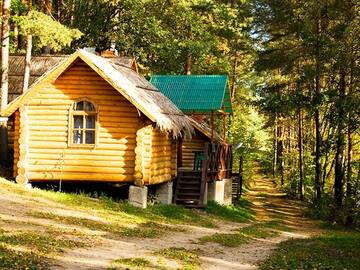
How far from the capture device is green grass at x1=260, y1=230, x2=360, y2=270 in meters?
14.1

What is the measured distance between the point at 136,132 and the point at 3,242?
37.1ft

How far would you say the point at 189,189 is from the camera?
28375 mm

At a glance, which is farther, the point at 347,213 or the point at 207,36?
the point at 207,36

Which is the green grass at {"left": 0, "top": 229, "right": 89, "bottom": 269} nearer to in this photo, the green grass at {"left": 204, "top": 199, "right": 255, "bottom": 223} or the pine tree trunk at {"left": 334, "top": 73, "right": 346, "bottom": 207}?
the green grass at {"left": 204, "top": 199, "right": 255, "bottom": 223}

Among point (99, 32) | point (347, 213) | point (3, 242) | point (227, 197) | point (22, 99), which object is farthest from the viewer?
point (99, 32)

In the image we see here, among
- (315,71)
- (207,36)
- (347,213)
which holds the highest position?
(207,36)

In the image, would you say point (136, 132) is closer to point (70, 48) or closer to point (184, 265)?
point (184, 265)

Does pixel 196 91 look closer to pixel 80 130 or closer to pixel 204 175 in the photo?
pixel 204 175

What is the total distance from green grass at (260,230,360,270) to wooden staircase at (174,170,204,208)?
329 inches

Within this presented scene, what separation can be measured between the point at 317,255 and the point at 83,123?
37.6 feet

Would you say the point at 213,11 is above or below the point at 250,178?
above

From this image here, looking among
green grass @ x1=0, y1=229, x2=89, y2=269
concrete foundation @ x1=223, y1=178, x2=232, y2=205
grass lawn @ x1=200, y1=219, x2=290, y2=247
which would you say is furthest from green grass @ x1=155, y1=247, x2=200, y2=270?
concrete foundation @ x1=223, y1=178, x2=232, y2=205

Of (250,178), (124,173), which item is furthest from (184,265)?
(250,178)

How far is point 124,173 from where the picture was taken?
76.1 ft
